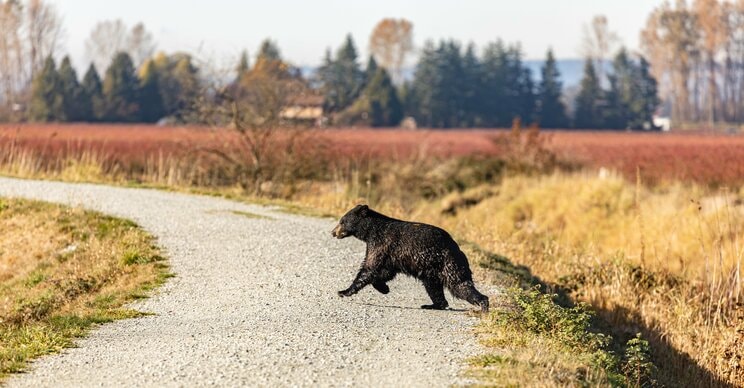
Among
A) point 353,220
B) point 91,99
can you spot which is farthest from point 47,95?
point 353,220

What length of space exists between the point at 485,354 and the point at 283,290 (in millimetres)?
3755

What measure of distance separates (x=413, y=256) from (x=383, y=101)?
231ft

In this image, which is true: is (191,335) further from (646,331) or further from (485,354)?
(646,331)

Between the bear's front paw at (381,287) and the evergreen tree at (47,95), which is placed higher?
the evergreen tree at (47,95)

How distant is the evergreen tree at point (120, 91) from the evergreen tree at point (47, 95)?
3.80 metres

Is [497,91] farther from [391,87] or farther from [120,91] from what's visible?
[120,91]

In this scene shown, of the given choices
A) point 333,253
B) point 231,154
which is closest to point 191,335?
point 333,253

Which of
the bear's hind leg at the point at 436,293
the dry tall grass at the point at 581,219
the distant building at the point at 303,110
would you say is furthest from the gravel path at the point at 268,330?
the distant building at the point at 303,110

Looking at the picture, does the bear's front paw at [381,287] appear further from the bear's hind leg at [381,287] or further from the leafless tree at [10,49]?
the leafless tree at [10,49]

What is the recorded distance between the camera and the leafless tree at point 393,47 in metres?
100

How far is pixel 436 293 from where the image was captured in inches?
439

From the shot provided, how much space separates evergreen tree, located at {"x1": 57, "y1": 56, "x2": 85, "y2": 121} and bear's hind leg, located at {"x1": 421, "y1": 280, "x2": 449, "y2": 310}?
66872mm

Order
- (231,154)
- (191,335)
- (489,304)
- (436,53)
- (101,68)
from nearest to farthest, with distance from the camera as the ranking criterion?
(191,335) → (489,304) → (231,154) → (436,53) → (101,68)

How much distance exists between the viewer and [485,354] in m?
9.25
